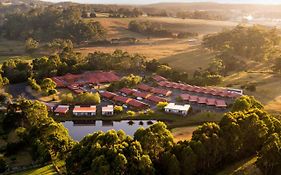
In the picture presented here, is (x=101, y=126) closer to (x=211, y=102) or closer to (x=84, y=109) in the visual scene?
(x=84, y=109)

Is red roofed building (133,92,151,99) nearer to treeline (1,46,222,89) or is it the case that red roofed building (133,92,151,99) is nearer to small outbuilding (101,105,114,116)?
treeline (1,46,222,89)

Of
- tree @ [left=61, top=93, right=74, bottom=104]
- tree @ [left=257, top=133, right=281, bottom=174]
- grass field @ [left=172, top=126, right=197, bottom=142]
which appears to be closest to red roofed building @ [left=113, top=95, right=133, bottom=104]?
tree @ [left=61, top=93, right=74, bottom=104]

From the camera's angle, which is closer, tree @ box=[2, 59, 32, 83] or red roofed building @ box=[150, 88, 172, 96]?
red roofed building @ box=[150, 88, 172, 96]

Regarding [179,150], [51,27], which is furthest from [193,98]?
[51,27]

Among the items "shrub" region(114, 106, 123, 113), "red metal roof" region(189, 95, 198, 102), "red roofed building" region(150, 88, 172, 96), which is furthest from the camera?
"red roofed building" region(150, 88, 172, 96)

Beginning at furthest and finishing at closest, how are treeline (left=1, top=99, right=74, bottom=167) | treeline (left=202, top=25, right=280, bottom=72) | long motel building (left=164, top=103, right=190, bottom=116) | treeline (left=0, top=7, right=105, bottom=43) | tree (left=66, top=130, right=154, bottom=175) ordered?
treeline (left=0, top=7, right=105, bottom=43) < treeline (left=202, top=25, right=280, bottom=72) < long motel building (left=164, top=103, right=190, bottom=116) < treeline (left=1, top=99, right=74, bottom=167) < tree (left=66, top=130, right=154, bottom=175)

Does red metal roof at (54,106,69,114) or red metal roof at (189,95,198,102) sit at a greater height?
red metal roof at (189,95,198,102)

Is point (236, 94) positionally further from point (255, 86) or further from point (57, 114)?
point (57, 114)
